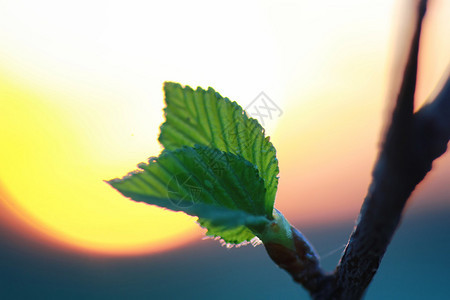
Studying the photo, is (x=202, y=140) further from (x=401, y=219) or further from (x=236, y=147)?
(x=401, y=219)

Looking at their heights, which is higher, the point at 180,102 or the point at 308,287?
the point at 180,102

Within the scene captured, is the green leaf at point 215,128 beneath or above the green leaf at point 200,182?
above

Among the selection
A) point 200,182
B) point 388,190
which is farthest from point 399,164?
point 200,182

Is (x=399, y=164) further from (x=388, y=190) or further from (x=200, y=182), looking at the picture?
(x=200, y=182)

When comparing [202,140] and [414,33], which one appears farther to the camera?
[202,140]

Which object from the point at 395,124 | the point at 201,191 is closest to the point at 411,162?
the point at 395,124
